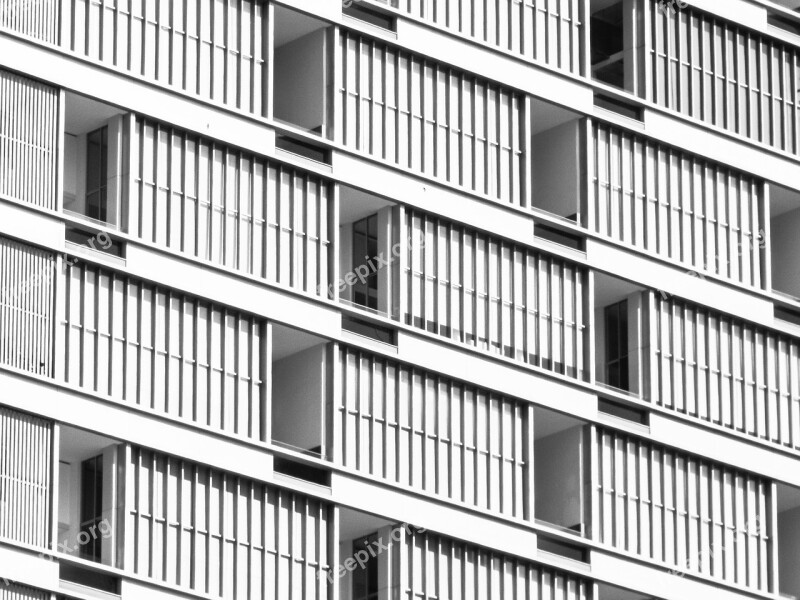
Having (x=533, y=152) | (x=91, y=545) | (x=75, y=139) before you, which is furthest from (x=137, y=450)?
(x=533, y=152)

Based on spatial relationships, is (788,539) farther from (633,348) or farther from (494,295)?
(494,295)

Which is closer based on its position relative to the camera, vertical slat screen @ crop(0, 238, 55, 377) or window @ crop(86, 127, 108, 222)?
vertical slat screen @ crop(0, 238, 55, 377)

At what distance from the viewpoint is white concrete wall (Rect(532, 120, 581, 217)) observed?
78.4 m

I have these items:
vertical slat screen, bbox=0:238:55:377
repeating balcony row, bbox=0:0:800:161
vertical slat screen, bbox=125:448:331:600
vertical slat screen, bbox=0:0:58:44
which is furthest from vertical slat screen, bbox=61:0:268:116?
vertical slat screen, bbox=125:448:331:600

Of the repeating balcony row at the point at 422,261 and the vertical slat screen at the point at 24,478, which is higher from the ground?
the repeating balcony row at the point at 422,261

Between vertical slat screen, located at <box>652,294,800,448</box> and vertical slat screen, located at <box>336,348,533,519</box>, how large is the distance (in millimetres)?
4534

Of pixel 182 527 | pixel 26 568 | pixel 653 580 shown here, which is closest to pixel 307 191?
pixel 182 527

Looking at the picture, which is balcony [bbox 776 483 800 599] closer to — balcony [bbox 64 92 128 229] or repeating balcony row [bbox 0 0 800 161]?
repeating balcony row [bbox 0 0 800 161]

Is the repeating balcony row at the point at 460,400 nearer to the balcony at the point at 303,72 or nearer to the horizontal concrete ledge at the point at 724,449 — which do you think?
the horizontal concrete ledge at the point at 724,449

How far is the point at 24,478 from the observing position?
2645 inches

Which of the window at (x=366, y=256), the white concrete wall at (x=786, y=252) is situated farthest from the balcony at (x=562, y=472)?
the white concrete wall at (x=786, y=252)

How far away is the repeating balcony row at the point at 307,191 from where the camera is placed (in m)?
70.1

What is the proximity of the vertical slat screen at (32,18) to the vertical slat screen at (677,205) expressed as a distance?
44.0 feet

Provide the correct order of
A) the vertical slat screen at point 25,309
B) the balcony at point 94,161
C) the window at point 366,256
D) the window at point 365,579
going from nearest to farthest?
the vertical slat screen at point 25,309
the balcony at point 94,161
the window at point 365,579
the window at point 366,256
